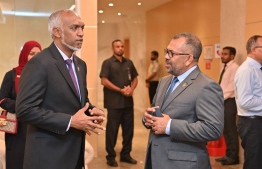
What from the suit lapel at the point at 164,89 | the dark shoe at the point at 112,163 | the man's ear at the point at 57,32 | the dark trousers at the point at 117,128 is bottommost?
the dark shoe at the point at 112,163

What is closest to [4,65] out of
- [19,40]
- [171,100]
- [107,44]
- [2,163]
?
[19,40]

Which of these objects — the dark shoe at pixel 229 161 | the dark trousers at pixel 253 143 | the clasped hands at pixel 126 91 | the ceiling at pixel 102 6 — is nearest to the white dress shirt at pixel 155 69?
the ceiling at pixel 102 6

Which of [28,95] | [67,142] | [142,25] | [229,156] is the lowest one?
[229,156]

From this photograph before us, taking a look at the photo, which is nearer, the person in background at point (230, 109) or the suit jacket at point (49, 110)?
the suit jacket at point (49, 110)

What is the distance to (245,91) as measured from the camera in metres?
3.84

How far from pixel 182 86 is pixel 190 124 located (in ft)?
0.83

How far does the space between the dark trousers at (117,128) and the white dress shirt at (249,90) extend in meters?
2.04

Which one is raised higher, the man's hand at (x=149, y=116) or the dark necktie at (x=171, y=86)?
the dark necktie at (x=171, y=86)

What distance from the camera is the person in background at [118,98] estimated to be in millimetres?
5449

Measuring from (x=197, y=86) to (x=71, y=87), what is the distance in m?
0.77

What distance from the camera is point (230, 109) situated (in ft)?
18.4

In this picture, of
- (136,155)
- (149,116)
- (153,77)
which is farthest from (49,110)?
(153,77)

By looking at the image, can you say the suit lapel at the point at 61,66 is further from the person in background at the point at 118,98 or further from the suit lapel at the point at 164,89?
the person in background at the point at 118,98

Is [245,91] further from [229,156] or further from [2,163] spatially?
[2,163]
